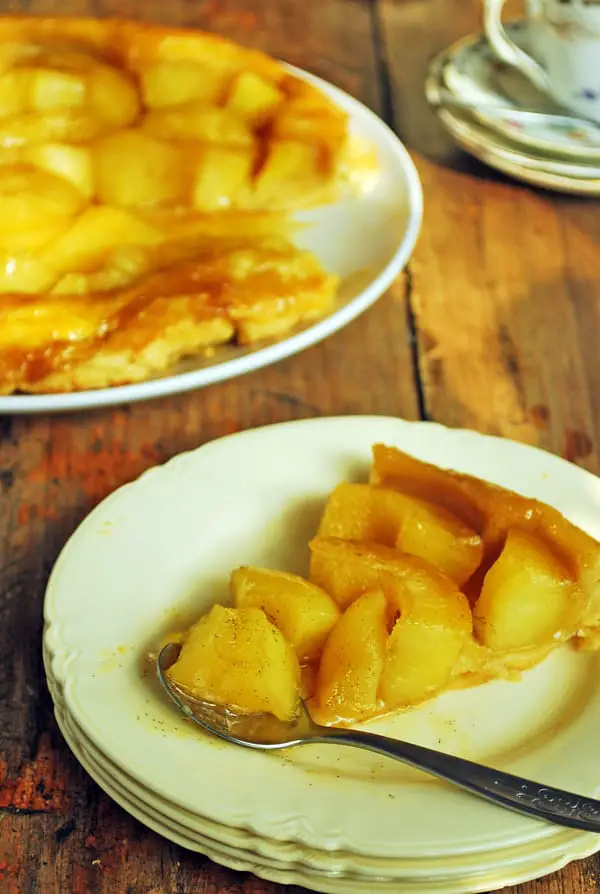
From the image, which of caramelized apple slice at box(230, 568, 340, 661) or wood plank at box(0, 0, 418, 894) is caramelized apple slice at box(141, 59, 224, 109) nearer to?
wood plank at box(0, 0, 418, 894)

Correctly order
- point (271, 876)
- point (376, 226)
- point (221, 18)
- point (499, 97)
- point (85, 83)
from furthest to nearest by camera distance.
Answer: point (221, 18) → point (499, 97) → point (85, 83) → point (376, 226) → point (271, 876)

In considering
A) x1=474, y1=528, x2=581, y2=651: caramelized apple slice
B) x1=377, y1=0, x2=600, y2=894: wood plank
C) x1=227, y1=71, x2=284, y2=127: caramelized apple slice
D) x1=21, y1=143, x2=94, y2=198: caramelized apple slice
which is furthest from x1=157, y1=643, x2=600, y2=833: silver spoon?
x1=227, y1=71, x2=284, y2=127: caramelized apple slice

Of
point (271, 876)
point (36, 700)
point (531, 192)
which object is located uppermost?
point (531, 192)

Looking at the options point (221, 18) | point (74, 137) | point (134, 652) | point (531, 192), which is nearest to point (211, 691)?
point (134, 652)

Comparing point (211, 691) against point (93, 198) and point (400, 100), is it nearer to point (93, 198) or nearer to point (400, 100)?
point (93, 198)

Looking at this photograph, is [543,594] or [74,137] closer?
[543,594]
